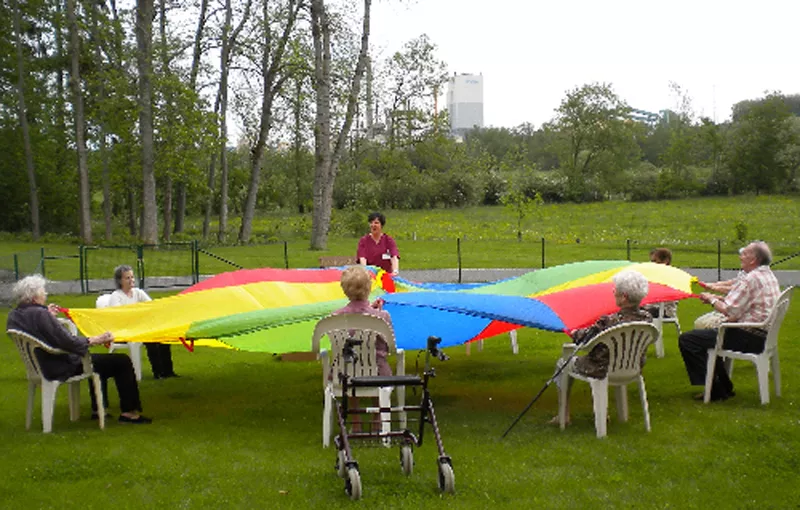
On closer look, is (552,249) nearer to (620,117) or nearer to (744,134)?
(744,134)

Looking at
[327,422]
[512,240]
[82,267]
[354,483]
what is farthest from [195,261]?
[512,240]

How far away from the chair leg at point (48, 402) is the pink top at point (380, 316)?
227cm

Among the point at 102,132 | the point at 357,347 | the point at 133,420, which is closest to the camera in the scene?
the point at 357,347

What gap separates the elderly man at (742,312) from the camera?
6270mm

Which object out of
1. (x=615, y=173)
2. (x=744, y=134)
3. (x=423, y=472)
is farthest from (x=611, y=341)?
(x=615, y=173)

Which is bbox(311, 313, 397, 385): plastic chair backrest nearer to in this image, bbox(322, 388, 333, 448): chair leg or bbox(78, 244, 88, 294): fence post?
bbox(322, 388, 333, 448): chair leg

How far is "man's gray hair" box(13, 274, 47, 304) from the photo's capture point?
224 inches

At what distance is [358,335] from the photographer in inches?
205

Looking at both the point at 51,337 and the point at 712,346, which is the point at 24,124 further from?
the point at 712,346

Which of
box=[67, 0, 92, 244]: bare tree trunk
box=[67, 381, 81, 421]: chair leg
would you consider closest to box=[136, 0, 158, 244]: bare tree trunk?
box=[67, 0, 92, 244]: bare tree trunk

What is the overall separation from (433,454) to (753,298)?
3.05 m

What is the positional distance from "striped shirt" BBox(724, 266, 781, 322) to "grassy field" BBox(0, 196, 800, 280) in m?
9.62

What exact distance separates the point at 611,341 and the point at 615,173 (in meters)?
46.3

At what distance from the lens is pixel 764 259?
20.8 ft
